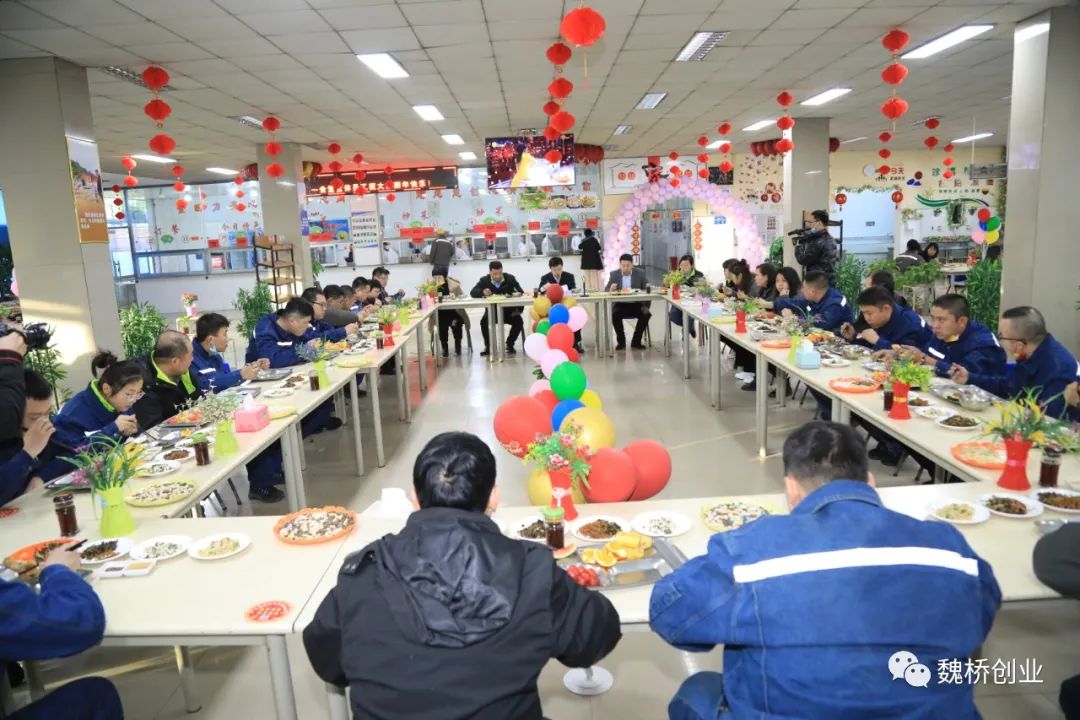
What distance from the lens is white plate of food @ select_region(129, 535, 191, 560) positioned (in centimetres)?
222

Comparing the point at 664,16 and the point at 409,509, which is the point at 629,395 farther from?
the point at 409,509

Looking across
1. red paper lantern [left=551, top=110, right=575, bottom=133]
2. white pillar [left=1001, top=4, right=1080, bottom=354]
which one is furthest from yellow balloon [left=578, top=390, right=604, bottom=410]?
white pillar [left=1001, top=4, right=1080, bottom=354]

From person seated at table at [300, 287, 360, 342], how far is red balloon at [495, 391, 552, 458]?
3.45m

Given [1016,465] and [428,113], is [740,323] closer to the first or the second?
[1016,465]

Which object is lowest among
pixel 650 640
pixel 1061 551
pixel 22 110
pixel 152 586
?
pixel 650 640

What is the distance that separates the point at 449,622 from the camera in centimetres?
125

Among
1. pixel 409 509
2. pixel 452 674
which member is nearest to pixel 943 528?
pixel 452 674

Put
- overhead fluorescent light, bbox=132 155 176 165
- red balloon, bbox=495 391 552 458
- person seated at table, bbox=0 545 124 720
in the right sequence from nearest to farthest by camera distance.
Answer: person seated at table, bbox=0 545 124 720 < red balloon, bbox=495 391 552 458 < overhead fluorescent light, bbox=132 155 176 165

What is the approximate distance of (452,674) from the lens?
49.2 inches

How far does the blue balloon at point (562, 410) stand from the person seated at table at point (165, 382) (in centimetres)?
209

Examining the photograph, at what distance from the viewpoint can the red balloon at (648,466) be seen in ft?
9.63

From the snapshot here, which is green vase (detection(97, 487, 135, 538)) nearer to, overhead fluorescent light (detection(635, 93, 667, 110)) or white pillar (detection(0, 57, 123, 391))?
white pillar (detection(0, 57, 123, 391))

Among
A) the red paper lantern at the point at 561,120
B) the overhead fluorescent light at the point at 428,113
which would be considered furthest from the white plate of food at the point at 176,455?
the overhead fluorescent light at the point at 428,113

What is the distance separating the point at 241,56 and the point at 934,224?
A: 15.8 meters
